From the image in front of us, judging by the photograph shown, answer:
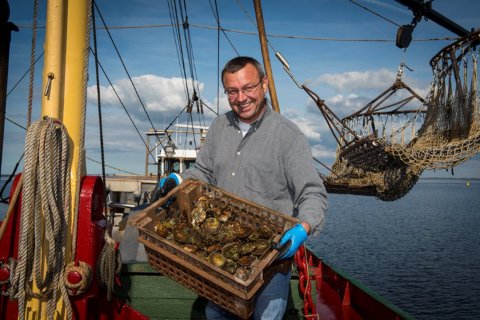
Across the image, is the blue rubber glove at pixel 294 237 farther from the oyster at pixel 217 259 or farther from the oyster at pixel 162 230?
the oyster at pixel 162 230

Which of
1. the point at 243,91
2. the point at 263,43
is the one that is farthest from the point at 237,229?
the point at 263,43

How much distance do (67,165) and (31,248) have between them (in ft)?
1.95

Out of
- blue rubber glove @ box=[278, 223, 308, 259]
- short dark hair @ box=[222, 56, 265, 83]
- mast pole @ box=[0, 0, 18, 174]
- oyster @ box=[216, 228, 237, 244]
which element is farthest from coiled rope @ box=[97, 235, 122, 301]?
mast pole @ box=[0, 0, 18, 174]

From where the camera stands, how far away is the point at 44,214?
2.28 meters

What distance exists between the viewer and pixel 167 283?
4105 mm

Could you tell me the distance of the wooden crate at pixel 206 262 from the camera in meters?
2.07

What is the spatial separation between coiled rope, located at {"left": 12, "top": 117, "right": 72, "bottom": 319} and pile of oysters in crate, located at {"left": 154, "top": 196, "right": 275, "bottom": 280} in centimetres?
68

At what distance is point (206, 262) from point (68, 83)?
1.76m

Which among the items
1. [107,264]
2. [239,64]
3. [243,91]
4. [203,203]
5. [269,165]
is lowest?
[107,264]

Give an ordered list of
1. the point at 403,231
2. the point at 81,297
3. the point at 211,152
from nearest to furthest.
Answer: the point at 81,297 < the point at 211,152 < the point at 403,231

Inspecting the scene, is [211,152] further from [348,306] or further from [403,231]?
[403,231]

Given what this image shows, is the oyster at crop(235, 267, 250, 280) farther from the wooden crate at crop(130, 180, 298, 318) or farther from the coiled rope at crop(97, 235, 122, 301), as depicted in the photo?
the coiled rope at crop(97, 235, 122, 301)

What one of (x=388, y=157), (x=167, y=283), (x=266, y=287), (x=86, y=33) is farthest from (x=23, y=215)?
(x=388, y=157)

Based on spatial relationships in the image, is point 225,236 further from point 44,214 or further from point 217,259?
point 44,214
